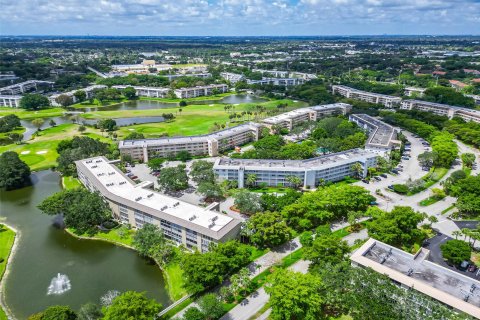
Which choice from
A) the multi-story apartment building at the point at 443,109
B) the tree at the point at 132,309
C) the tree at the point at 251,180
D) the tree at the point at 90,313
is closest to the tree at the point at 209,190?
the tree at the point at 251,180

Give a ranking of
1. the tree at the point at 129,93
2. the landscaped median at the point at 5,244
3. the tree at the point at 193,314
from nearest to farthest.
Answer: the tree at the point at 193,314, the landscaped median at the point at 5,244, the tree at the point at 129,93

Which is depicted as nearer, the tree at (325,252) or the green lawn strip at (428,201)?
the tree at (325,252)

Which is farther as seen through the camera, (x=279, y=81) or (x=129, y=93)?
(x=279, y=81)

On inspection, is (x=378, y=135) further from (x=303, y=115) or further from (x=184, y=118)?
(x=184, y=118)

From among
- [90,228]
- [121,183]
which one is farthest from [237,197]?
[90,228]

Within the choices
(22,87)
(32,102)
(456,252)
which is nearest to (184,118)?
(32,102)

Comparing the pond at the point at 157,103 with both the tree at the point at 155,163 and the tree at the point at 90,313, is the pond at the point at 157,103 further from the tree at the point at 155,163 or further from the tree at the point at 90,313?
the tree at the point at 90,313
